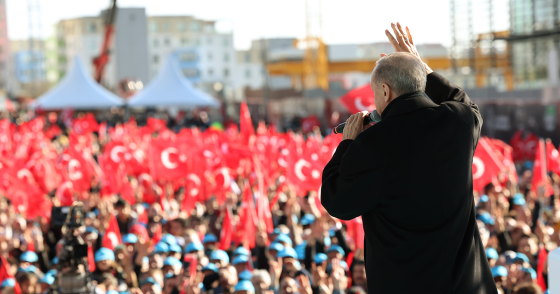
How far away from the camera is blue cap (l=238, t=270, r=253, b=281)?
6.24m

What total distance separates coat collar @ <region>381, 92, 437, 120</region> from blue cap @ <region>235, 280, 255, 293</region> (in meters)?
3.64

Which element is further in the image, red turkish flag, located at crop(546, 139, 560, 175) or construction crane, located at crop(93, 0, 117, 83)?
construction crane, located at crop(93, 0, 117, 83)

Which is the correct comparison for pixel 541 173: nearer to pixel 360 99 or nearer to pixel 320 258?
pixel 360 99

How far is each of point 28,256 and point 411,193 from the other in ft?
20.3

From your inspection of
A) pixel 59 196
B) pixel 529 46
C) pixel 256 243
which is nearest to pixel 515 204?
pixel 256 243

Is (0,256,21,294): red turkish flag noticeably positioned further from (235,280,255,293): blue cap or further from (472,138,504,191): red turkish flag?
(472,138,504,191): red turkish flag

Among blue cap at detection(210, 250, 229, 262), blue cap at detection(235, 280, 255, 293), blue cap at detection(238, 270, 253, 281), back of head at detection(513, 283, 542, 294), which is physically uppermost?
back of head at detection(513, 283, 542, 294)

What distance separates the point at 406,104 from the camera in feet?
8.11

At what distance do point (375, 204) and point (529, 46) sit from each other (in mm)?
39108

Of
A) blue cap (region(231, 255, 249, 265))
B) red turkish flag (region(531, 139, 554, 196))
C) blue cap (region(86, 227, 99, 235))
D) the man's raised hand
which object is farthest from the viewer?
red turkish flag (region(531, 139, 554, 196))

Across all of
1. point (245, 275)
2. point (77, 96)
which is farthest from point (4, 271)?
point (77, 96)

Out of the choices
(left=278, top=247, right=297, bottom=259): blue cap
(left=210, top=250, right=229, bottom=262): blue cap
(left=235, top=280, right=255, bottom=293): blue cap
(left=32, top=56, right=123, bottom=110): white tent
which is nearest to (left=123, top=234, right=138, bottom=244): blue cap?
(left=210, top=250, right=229, bottom=262): blue cap

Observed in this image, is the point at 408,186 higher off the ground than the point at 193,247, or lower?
higher

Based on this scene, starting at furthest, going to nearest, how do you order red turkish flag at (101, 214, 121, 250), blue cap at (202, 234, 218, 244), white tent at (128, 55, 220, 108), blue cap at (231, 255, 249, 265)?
white tent at (128, 55, 220, 108) < blue cap at (202, 234, 218, 244) < red turkish flag at (101, 214, 121, 250) < blue cap at (231, 255, 249, 265)
